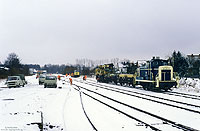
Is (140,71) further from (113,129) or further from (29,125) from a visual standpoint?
(29,125)

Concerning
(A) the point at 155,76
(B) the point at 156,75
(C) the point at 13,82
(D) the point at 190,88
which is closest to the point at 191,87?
(D) the point at 190,88

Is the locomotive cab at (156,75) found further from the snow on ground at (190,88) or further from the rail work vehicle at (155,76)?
the snow on ground at (190,88)

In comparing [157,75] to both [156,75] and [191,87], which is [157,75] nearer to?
[156,75]

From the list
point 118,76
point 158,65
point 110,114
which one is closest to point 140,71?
point 158,65

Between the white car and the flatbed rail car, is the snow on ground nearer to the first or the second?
the flatbed rail car

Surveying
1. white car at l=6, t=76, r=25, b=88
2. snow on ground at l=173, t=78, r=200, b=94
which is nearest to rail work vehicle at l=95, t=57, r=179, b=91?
snow on ground at l=173, t=78, r=200, b=94

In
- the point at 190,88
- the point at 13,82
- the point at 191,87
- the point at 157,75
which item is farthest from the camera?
the point at 13,82

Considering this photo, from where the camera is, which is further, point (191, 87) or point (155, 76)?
point (191, 87)

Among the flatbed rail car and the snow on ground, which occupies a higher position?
the flatbed rail car

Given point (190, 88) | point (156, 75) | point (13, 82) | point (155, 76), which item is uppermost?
point (156, 75)

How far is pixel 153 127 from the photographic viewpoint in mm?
7559

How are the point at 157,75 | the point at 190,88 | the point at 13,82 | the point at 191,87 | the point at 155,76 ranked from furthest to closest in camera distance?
the point at 13,82
the point at 191,87
the point at 190,88
the point at 155,76
the point at 157,75

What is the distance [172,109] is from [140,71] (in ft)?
41.4

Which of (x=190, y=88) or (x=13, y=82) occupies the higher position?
(x=13, y=82)
